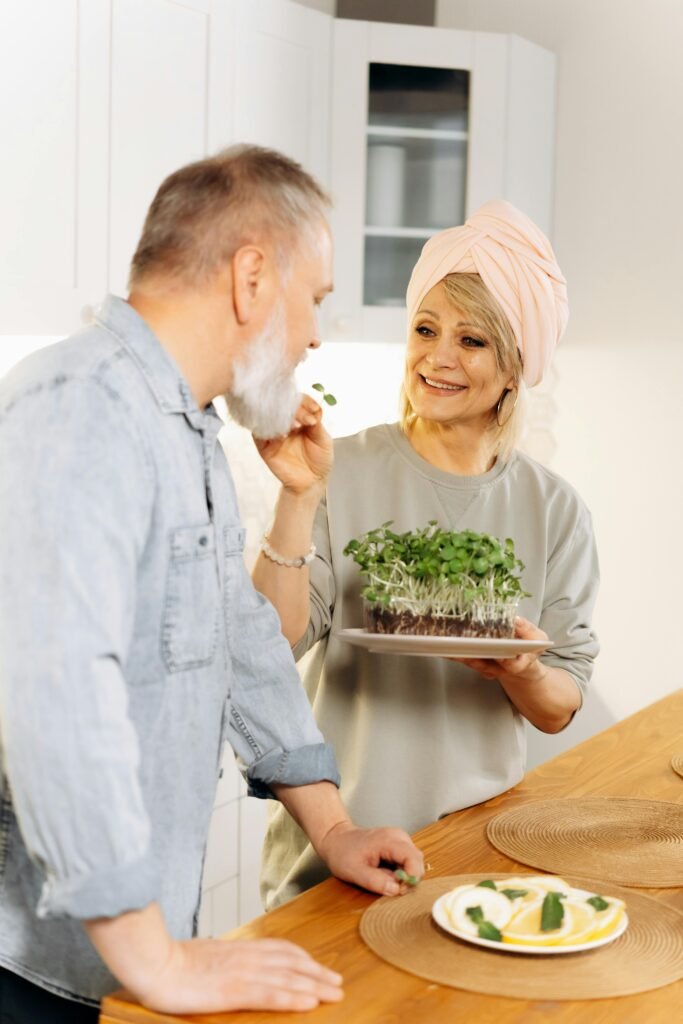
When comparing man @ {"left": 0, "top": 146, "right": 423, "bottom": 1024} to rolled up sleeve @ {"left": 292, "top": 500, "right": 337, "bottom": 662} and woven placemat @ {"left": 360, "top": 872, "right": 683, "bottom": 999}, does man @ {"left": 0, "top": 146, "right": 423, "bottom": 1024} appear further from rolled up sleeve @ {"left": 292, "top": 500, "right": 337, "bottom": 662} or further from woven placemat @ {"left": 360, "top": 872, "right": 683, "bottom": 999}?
rolled up sleeve @ {"left": 292, "top": 500, "right": 337, "bottom": 662}

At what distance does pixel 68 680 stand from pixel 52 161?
1.72 metres

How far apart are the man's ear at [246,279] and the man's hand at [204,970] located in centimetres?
54

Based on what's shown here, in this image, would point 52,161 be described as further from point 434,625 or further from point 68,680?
point 68,680

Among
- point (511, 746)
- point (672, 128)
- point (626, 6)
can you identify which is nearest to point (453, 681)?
point (511, 746)

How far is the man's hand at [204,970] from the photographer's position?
1.08 metres

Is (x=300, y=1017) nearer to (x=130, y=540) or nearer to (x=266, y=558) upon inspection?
(x=130, y=540)

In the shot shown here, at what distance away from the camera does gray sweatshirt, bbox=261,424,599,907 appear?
6.39 feet

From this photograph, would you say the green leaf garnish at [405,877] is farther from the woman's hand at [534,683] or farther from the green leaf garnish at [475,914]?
the woman's hand at [534,683]

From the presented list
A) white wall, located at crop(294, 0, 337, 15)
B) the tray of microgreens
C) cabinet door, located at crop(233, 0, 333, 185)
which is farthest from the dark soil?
white wall, located at crop(294, 0, 337, 15)

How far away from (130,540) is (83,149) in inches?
66.1

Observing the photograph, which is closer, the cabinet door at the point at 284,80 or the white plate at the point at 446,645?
the white plate at the point at 446,645

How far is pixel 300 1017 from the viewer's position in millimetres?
1146

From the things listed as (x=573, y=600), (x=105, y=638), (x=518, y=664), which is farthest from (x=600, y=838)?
(x=105, y=638)

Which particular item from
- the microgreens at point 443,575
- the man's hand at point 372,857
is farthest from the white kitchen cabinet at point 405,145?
the man's hand at point 372,857
